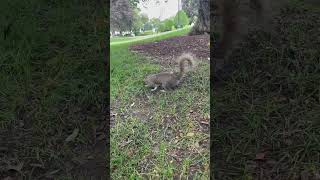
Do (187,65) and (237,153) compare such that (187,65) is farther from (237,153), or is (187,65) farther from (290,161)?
(290,161)

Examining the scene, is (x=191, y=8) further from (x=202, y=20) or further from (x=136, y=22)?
(x=136, y=22)

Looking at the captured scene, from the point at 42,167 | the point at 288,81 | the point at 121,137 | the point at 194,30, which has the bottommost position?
the point at 42,167

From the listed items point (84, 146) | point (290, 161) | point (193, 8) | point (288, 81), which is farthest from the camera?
point (288, 81)

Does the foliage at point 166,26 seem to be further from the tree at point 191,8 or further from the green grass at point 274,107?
the green grass at point 274,107

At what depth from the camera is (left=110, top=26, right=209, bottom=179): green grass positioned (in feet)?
6.71

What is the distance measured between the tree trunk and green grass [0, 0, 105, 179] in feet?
2.34

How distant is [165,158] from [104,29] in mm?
951

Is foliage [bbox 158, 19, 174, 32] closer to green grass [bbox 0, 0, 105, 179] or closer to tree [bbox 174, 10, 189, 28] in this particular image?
tree [bbox 174, 10, 189, 28]

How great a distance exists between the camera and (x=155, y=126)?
83.0 inches

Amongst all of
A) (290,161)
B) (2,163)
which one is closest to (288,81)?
(290,161)

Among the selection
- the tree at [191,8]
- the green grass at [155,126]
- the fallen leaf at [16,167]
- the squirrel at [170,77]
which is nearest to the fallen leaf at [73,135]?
the fallen leaf at [16,167]

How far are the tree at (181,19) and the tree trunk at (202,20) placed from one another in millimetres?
57

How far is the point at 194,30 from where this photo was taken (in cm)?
214

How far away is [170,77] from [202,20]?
0.94ft
